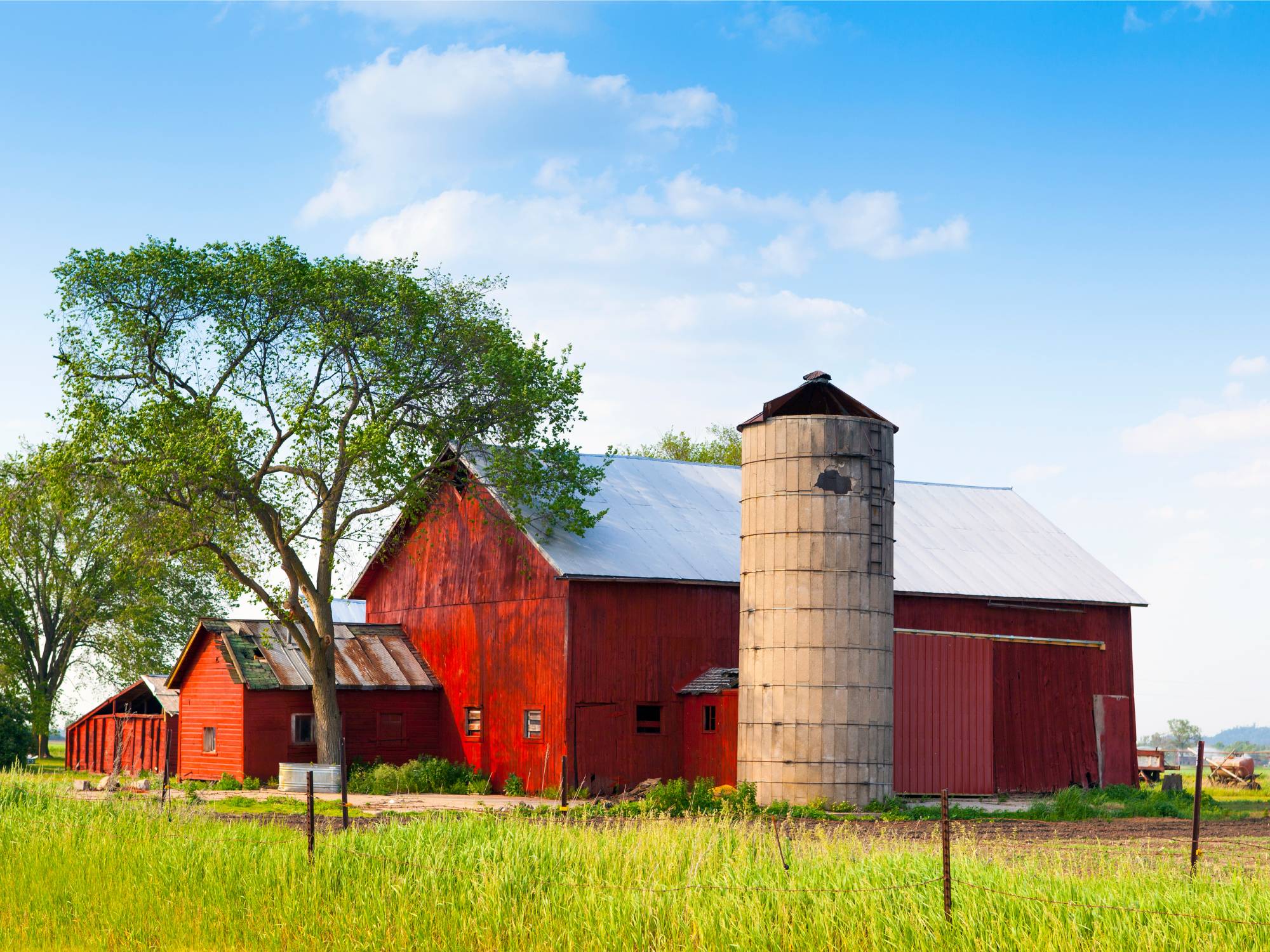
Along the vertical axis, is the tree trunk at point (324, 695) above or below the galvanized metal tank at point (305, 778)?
above

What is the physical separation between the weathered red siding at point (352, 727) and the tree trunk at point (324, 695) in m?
0.58

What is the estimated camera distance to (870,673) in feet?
96.1

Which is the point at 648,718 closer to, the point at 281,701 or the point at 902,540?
the point at 281,701

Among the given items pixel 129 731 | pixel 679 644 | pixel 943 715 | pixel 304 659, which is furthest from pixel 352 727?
pixel 129 731

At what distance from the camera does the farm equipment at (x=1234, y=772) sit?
48.8 metres

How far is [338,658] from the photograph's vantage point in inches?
1487

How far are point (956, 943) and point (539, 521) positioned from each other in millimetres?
24538

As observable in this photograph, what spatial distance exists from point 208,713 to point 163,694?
47.5 feet

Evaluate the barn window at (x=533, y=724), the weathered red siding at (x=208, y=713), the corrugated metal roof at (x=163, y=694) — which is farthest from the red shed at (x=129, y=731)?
the barn window at (x=533, y=724)

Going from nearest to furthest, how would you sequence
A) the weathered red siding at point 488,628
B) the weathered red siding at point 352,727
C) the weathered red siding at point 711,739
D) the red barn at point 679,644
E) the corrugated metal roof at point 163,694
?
the weathered red siding at point 711,739 → the red barn at point 679,644 → the weathered red siding at point 488,628 → the weathered red siding at point 352,727 → the corrugated metal roof at point 163,694

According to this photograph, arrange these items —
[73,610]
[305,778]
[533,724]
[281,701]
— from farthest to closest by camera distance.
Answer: [73,610], [281,701], [305,778], [533,724]

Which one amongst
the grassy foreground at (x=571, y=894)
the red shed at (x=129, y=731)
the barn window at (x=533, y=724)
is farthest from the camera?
the red shed at (x=129, y=731)

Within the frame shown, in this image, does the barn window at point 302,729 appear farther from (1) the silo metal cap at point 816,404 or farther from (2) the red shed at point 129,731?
(1) the silo metal cap at point 816,404

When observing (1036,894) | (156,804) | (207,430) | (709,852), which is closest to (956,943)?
(1036,894)
